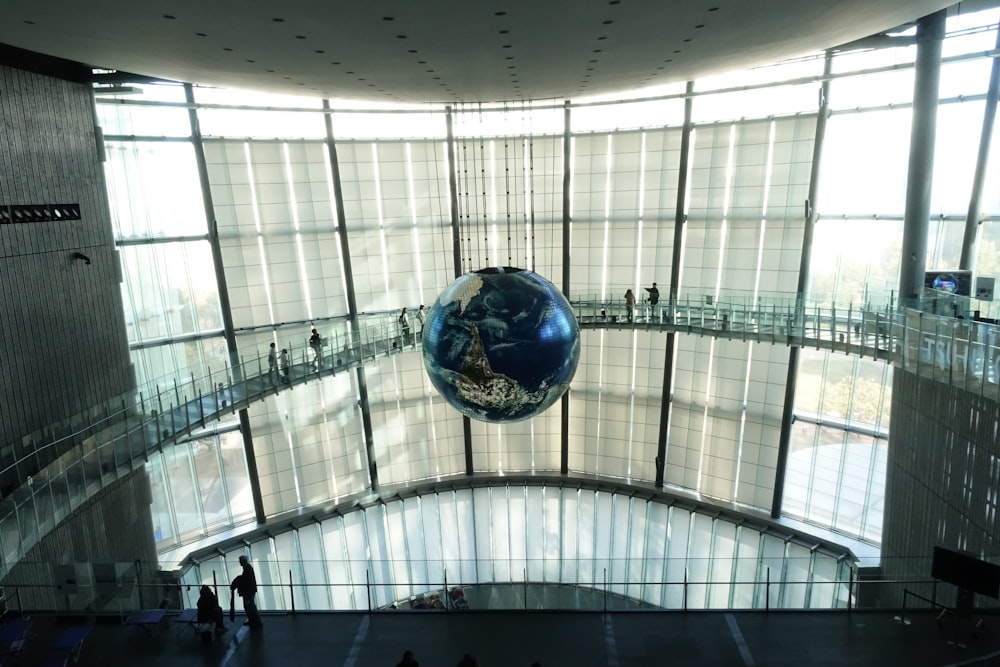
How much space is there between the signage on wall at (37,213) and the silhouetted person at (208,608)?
26.2 ft

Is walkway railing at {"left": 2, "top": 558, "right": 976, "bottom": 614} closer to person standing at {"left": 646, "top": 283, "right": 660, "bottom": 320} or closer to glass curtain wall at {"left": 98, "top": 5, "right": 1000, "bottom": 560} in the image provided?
glass curtain wall at {"left": 98, "top": 5, "right": 1000, "bottom": 560}

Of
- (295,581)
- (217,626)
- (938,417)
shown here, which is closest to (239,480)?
(295,581)

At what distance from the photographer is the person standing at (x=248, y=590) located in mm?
9148

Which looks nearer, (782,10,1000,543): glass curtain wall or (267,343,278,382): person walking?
(782,10,1000,543): glass curtain wall

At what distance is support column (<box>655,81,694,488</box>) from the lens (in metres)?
18.9

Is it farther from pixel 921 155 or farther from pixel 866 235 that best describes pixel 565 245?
pixel 921 155

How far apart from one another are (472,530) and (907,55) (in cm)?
1741

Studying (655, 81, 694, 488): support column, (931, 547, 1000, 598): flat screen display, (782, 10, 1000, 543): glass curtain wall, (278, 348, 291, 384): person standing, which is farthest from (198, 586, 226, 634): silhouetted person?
(782, 10, 1000, 543): glass curtain wall

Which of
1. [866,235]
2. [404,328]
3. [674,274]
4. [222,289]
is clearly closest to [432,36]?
[404,328]

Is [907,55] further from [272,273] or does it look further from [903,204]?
[272,273]

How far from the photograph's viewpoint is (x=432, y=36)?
343 inches

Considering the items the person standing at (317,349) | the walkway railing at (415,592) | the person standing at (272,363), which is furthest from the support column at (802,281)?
the person standing at (272,363)

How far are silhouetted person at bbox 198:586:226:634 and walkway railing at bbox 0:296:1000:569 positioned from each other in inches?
114

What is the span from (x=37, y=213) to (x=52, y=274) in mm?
1228
